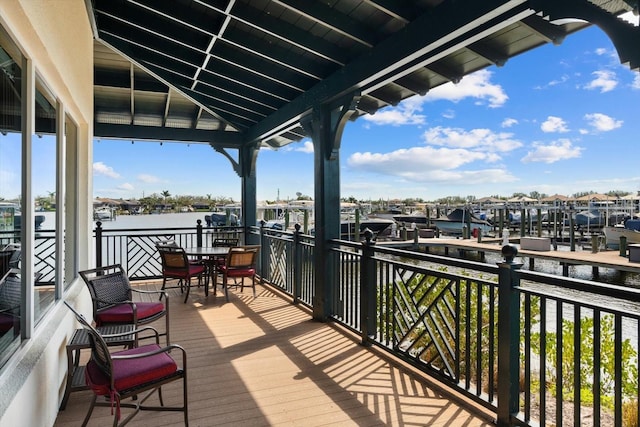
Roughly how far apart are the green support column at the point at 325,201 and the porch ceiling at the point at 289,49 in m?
0.27

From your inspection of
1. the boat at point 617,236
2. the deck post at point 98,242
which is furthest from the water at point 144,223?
the boat at point 617,236

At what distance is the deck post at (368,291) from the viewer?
3842mm

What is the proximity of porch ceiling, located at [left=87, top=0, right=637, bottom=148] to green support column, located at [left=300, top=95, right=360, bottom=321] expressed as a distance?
0.27 meters

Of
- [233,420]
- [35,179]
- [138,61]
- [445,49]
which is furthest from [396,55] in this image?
[138,61]

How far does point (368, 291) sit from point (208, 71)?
3480 mm

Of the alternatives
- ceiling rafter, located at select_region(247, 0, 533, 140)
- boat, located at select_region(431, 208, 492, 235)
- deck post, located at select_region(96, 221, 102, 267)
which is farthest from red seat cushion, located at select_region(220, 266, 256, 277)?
boat, located at select_region(431, 208, 492, 235)

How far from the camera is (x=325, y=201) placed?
4711 mm

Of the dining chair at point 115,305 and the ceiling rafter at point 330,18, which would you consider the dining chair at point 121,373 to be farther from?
the ceiling rafter at point 330,18

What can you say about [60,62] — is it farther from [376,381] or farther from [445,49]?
[376,381]

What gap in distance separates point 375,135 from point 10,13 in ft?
122

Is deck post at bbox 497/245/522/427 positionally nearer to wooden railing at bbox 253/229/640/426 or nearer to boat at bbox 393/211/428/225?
wooden railing at bbox 253/229/640/426

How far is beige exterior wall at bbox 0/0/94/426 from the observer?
170 centimetres

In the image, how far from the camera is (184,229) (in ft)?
25.6

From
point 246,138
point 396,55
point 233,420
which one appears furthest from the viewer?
point 246,138
